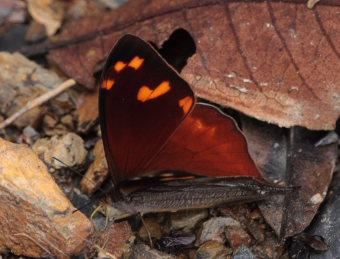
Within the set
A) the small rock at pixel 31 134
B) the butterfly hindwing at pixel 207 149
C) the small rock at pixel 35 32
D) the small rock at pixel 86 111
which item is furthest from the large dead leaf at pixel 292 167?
the small rock at pixel 35 32

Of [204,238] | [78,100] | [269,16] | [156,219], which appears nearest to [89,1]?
[78,100]

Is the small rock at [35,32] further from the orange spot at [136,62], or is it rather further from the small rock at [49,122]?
the orange spot at [136,62]

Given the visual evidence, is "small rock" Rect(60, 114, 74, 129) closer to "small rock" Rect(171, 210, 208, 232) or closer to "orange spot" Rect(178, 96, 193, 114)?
"small rock" Rect(171, 210, 208, 232)

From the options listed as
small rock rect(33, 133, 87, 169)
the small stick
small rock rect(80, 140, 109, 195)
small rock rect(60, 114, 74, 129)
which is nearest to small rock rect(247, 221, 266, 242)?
small rock rect(80, 140, 109, 195)

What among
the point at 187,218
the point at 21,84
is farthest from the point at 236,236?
the point at 21,84

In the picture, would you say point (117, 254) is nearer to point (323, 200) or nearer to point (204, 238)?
point (204, 238)

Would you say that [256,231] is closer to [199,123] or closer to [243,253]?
[243,253]
